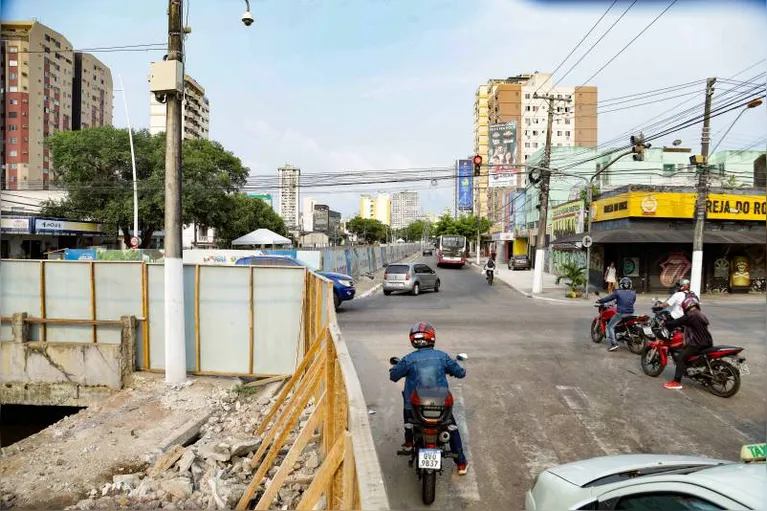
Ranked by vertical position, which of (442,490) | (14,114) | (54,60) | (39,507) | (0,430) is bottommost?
(0,430)

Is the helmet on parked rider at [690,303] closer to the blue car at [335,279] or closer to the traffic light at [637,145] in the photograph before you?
the blue car at [335,279]

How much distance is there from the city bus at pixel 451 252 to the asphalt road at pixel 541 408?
3572 cm

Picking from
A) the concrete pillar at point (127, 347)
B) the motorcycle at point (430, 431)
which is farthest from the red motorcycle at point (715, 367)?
the concrete pillar at point (127, 347)

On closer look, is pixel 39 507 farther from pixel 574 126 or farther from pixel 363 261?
pixel 574 126

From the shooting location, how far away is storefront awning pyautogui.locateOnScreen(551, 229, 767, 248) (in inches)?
918

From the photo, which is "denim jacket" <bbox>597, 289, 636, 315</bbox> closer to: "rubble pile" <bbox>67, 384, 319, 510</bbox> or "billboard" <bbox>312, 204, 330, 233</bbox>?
"rubble pile" <bbox>67, 384, 319, 510</bbox>

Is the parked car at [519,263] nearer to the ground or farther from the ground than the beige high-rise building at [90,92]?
nearer to the ground

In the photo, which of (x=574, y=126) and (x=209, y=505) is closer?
(x=209, y=505)

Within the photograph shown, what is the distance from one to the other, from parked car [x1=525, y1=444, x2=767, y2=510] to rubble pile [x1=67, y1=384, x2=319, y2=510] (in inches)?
108

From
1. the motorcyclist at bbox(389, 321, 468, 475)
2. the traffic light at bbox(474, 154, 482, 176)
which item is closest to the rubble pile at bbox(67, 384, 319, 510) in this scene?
the motorcyclist at bbox(389, 321, 468, 475)

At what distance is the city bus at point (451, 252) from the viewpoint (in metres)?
50.0

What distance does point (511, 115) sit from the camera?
10119 cm

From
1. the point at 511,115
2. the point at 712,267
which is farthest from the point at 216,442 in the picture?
the point at 511,115

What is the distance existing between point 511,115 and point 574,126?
1184cm
